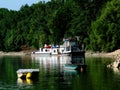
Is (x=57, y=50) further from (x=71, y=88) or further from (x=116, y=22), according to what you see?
(x=71, y=88)

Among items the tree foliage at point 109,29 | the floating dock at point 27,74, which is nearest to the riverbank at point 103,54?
the tree foliage at point 109,29

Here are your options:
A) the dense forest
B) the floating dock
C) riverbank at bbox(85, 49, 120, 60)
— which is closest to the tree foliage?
the dense forest

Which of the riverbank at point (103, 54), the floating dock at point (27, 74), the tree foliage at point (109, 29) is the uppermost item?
the tree foliage at point (109, 29)

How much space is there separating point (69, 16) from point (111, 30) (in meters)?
46.2

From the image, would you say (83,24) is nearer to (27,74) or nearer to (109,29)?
(109,29)

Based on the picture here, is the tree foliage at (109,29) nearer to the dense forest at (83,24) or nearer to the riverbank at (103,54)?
the dense forest at (83,24)

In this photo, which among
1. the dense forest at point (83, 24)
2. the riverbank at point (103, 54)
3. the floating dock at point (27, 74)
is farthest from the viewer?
the dense forest at point (83, 24)

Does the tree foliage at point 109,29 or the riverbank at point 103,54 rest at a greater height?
the tree foliage at point 109,29

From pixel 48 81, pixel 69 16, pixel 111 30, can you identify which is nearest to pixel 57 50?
pixel 69 16

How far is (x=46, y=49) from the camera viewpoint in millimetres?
171125

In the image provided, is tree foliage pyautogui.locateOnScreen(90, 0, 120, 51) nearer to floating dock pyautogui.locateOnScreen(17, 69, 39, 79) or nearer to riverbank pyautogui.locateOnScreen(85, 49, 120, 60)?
riverbank pyautogui.locateOnScreen(85, 49, 120, 60)

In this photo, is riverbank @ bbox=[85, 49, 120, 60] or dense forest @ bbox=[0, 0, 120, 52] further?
dense forest @ bbox=[0, 0, 120, 52]

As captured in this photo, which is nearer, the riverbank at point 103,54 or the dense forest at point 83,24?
the riverbank at point 103,54

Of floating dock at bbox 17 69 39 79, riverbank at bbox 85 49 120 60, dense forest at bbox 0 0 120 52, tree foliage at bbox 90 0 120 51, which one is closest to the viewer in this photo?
floating dock at bbox 17 69 39 79
